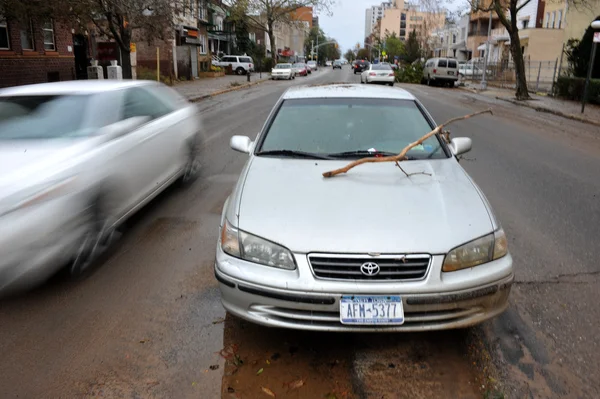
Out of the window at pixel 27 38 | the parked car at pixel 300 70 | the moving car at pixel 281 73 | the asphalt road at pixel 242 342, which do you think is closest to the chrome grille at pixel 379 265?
the asphalt road at pixel 242 342

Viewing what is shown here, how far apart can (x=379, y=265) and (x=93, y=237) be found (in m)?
2.74

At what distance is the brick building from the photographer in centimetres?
1988

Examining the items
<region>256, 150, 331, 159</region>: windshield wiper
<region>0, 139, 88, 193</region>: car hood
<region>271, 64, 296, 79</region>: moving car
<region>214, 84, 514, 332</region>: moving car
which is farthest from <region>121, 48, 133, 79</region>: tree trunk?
<region>271, 64, 296, 79</region>: moving car

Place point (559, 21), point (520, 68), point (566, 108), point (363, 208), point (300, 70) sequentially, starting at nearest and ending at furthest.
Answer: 1. point (363, 208)
2. point (566, 108)
3. point (520, 68)
4. point (559, 21)
5. point (300, 70)

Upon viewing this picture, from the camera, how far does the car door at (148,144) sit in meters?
5.37

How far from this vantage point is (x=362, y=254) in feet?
9.54

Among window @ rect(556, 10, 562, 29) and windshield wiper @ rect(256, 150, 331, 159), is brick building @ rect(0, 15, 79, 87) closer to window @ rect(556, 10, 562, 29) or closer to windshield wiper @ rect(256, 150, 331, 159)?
windshield wiper @ rect(256, 150, 331, 159)

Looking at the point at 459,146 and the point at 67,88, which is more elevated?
the point at 67,88

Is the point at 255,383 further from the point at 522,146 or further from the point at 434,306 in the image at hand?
the point at 522,146

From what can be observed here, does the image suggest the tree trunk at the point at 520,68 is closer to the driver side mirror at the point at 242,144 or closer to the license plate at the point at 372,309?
the driver side mirror at the point at 242,144

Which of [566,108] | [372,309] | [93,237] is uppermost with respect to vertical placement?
[372,309]

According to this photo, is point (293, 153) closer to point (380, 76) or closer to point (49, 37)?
point (49, 37)

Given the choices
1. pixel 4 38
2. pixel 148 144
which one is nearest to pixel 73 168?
pixel 148 144

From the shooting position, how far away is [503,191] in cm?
708
